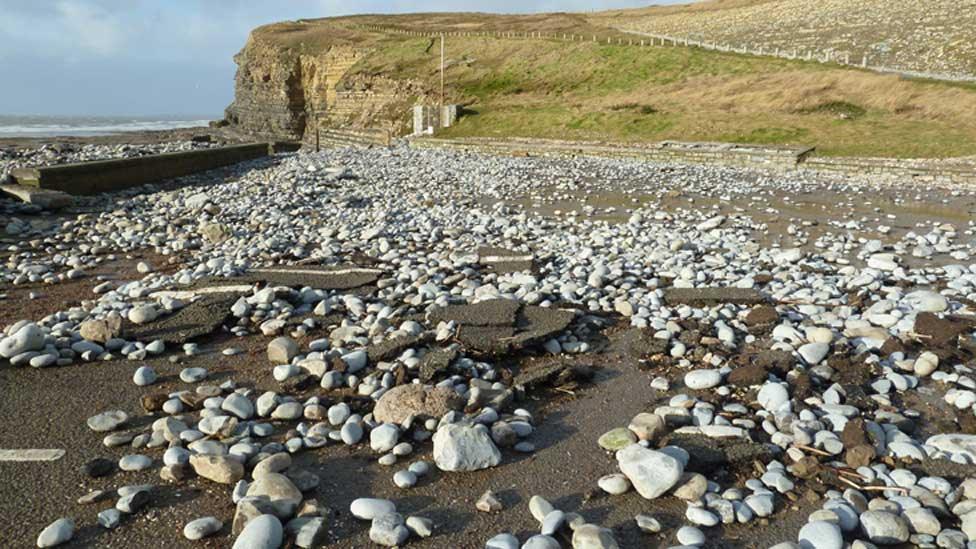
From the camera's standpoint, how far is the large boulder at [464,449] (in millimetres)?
2820

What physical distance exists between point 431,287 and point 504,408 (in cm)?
218

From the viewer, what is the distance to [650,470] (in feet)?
8.71

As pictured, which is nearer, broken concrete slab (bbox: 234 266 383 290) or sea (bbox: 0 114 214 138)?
broken concrete slab (bbox: 234 266 383 290)

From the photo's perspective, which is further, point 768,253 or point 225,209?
point 225,209

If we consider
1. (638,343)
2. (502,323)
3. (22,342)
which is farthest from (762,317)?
(22,342)

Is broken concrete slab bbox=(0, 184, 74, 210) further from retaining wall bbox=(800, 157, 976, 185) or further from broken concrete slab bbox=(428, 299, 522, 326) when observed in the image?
retaining wall bbox=(800, 157, 976, 185)

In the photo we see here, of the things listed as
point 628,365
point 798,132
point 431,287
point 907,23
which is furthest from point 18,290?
point 907,23

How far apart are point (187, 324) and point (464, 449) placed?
2793 mm

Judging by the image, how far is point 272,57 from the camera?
64.4 meters

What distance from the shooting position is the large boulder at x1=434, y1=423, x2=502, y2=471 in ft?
9.25

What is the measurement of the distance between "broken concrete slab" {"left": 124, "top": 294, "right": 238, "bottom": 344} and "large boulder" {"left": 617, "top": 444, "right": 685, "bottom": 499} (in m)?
3.30

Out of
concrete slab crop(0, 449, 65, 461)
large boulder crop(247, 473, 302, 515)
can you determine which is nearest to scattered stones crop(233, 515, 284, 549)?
large boulder crop(247, 473, 302, 515)

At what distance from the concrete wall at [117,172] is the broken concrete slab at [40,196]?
625 millimetres

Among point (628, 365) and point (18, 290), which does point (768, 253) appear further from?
point (18, 290)
